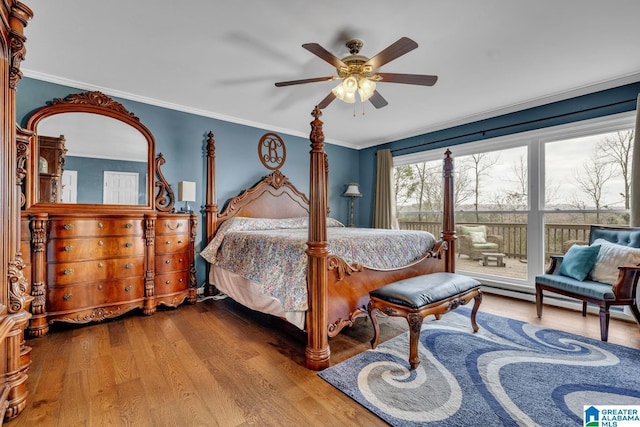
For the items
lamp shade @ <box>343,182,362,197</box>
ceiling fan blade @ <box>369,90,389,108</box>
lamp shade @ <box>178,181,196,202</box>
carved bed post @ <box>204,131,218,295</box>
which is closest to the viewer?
ceiling fan blade @ <box>369,90,389,108</box>

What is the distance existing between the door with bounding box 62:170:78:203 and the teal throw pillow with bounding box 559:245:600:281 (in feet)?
16.7

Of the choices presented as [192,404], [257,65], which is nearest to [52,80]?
[257,65]

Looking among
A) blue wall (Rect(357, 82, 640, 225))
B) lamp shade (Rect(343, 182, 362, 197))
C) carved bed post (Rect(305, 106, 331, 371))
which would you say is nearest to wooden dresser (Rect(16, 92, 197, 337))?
carved bed post (Rect(305, 106, 331, 371))

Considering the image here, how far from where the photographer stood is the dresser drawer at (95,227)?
104 inches

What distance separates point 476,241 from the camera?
4.41 metres

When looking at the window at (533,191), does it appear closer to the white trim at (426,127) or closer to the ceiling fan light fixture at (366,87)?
the white trim at (426,127)

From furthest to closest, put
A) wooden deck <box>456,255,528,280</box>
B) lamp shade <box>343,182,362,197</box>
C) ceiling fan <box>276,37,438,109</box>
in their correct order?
1. lamp shade <box>343,182,362,197</box>
2. wooden deck <box>456,255,528,280</box>
3. ceiling fan <box>276,37,438,109</box>

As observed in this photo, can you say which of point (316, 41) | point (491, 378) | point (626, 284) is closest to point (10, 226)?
point (316, 41)

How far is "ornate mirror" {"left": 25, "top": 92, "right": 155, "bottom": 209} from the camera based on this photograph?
9.41 feet

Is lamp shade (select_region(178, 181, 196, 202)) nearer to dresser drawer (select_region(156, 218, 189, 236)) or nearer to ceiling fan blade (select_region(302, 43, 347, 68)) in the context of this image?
dresser drawer (select_region(156, 218, 189, 236))

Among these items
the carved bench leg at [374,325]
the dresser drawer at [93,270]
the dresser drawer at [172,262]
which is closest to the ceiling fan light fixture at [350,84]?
the carved bench leg at [374,325]

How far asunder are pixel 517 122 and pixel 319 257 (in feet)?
11.4

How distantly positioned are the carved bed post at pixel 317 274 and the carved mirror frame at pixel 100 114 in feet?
7.81

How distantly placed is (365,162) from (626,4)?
4.07m
